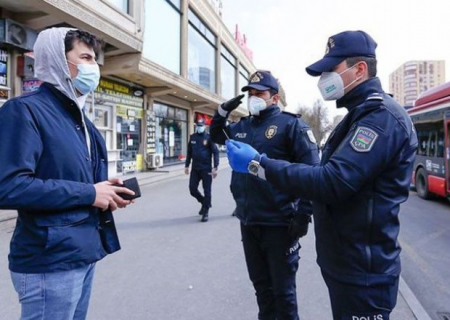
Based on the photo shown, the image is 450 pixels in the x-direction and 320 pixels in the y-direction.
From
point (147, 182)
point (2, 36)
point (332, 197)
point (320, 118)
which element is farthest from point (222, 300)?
Answer: point (320, 118)

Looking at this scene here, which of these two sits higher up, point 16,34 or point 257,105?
point 16,34

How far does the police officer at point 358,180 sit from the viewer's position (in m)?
1.45

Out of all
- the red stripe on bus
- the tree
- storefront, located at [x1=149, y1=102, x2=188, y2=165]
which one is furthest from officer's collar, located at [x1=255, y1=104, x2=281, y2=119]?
the tree

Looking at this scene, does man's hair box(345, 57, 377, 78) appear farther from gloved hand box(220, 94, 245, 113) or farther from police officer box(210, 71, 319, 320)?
gloved hand box(220, 94, 245, 113)

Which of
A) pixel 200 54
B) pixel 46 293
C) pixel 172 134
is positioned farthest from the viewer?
pixel 200 54

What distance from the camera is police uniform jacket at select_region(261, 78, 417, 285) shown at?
1.44 meters

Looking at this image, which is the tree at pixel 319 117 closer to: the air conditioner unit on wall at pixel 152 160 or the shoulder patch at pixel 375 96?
the air conditioner unit on wall at pixel 152 160

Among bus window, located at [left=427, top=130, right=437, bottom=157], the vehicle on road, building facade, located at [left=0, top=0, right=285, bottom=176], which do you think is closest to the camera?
building facade, located at [left=0, top=0, right=285, bottom=176]

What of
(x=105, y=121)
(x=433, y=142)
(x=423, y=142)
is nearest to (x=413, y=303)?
(x=433, y=142)

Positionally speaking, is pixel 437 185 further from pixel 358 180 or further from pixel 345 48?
pixel 358 180

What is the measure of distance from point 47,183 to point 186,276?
107 inches

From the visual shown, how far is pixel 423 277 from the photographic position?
4051 mm

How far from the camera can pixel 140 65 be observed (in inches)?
444

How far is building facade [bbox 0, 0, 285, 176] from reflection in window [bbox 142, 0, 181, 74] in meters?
0.04
